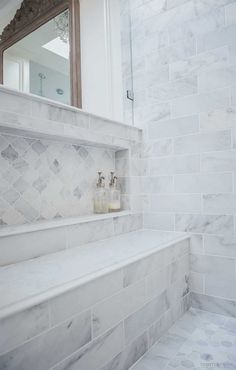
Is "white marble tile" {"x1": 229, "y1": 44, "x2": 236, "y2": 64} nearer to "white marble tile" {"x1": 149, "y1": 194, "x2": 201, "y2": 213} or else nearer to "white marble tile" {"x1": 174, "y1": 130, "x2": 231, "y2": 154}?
"white marble tile" {"x1": 174, "y1": 130, "x2": 231, "y2": 154}

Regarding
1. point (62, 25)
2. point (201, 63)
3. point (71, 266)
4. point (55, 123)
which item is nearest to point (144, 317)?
point (71, 266)

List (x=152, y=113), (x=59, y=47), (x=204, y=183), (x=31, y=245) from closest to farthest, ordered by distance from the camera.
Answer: (x=31, y=245) < (x=204, y=183) < (x=152, y=113) < (x=59, y=47)

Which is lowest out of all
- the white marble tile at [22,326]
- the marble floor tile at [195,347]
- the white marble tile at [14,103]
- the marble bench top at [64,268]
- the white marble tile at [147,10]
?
the marble floor tile at [195,347]

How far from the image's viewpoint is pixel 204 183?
53.9 inches

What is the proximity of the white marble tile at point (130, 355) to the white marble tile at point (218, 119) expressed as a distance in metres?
1.03

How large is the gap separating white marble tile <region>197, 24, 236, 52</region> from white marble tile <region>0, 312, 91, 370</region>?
1396 millimetres

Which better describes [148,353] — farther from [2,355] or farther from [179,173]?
[179,173]

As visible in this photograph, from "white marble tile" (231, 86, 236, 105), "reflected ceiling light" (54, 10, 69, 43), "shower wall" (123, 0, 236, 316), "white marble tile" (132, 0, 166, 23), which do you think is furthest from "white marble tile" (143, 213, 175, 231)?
"reflected ceiling light" (54, 10, 69, 43)

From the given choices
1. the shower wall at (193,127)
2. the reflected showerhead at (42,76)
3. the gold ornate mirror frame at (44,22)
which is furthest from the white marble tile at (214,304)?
the reflected showerhead at (42,76)

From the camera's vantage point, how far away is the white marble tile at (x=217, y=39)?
1.31 metres

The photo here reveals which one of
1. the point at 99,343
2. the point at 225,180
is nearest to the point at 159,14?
the point at 225,180

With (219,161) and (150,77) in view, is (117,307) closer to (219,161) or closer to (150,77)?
(219,161)

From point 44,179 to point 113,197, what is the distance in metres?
0.44

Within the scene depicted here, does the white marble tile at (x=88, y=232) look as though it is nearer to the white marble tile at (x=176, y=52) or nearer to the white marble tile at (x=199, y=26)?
the white marble tile at (x=176, y=52)
